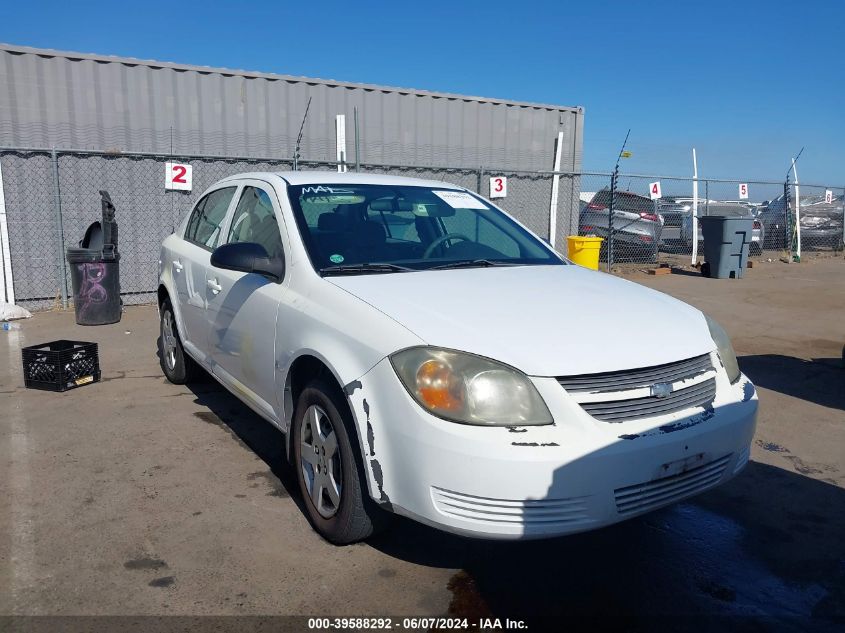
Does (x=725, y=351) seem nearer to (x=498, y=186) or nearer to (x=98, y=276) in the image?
(x=98, y=276)

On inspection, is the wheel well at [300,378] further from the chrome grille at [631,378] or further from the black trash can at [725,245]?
the black trash can at [725,245]

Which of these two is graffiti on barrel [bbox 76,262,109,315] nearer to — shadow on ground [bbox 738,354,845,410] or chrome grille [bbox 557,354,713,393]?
shadow on ground [bbox 738,354,845,410]

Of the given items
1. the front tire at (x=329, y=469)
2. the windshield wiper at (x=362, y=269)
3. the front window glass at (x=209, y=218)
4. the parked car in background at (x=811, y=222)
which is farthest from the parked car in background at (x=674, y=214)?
the front tire at (x=329, y=469)

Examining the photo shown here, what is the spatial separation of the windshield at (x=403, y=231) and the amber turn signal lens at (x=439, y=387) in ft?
3.40

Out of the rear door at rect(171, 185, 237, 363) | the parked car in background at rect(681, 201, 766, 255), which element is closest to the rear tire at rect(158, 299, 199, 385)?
the rear door at rect(171, 185, 237, 363)

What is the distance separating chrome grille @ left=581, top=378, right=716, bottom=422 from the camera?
2.70 meters

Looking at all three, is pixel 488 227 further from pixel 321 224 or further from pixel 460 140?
pixel 460 140

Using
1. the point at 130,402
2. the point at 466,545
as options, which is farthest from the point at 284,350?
the point at 130,402

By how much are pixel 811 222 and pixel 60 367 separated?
1964 centimetres

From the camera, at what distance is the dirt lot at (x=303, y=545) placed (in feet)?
9.47

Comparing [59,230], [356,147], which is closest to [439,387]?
[59,230]

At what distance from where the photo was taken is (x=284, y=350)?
3.48 m

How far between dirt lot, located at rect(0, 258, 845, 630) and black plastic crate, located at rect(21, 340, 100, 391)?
1.82 feet

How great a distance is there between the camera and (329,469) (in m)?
3.22
